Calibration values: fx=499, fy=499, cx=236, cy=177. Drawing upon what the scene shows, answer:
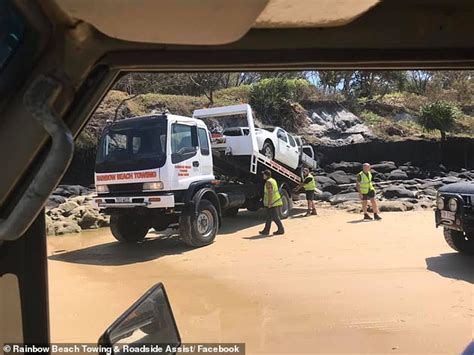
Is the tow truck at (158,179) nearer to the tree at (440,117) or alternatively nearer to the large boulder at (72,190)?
the large boulder at (72,190)

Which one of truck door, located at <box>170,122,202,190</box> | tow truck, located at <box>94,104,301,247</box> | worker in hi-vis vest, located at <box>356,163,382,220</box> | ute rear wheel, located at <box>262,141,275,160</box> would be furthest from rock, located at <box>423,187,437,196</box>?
truck door, located at <box>170,122,202,190</box>

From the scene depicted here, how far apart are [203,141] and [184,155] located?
30.7 inches

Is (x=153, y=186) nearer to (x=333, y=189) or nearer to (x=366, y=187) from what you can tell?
(x=366, y=187)

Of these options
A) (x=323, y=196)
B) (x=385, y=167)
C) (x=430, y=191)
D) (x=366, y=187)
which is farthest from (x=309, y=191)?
(x=385, y=167)

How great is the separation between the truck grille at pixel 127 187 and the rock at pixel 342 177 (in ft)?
38.9

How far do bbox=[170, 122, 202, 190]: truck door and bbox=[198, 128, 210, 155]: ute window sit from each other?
144mm

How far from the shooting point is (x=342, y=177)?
68.4 feet

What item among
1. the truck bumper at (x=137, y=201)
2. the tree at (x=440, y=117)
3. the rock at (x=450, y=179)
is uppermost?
the tree at (x=440, y=117)

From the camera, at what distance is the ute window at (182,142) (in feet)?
33.2

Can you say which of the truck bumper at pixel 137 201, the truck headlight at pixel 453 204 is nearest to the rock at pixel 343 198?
the truck bumper at pixel 137 201

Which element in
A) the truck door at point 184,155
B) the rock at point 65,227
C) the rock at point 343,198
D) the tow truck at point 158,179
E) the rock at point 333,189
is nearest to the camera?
the tow truck at point 158,179

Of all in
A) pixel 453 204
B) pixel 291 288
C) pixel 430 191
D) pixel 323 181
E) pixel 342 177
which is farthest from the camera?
pixel 342 177

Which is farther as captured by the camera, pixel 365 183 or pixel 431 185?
pixel 431 185

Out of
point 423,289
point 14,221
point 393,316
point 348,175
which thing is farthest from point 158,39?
point 348,175
